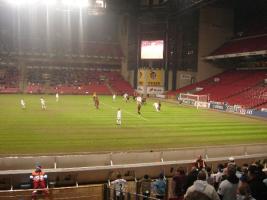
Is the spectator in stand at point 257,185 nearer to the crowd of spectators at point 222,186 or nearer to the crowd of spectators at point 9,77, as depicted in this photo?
the crowd of spectators at point 222,186

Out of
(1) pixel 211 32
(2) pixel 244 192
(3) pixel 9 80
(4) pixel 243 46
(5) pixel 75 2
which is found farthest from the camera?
(3) pixel 9 80

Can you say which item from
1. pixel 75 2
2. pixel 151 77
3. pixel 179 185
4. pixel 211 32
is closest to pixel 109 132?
pixel 179 185

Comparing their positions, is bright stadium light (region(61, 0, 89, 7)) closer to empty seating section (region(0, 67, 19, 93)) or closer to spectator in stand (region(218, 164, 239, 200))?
empty seating section (region(0, 67, 19, 93))

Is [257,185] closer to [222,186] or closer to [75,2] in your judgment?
[222,186]

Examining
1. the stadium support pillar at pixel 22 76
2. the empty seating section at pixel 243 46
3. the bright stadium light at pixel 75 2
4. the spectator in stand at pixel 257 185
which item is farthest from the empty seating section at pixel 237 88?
the spectator in stand at pixel 257 185

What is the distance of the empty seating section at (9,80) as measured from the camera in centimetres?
6670

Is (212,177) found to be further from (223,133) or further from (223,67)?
(223,67)

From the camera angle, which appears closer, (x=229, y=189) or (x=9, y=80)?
(x=229, y=189)

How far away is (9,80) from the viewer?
7038 centimetres

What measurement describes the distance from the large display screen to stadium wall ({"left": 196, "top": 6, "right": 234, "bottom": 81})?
23.3ft

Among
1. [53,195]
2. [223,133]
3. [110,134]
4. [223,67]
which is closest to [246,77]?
[223,67]

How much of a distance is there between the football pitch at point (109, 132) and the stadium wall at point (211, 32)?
30.4 meters

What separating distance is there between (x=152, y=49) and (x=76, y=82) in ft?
59.4

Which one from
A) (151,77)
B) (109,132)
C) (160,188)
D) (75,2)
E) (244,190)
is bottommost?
(160,188)
